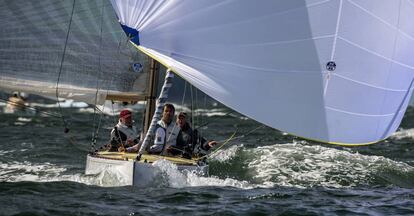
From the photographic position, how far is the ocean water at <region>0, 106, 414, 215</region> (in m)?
13.3

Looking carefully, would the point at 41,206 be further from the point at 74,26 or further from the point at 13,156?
the point at 13,156

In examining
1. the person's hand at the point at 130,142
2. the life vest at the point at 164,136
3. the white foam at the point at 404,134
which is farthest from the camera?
the white foam at the point at 404,134

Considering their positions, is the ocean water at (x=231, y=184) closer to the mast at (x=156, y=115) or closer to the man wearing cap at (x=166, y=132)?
the mast at (x=156, y=115)

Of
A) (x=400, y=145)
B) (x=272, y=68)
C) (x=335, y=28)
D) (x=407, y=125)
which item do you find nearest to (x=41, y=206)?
(x=272, y=68)

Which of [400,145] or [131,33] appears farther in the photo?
[400,145]

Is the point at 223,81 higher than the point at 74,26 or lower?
lower

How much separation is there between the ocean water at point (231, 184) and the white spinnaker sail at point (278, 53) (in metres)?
1.24

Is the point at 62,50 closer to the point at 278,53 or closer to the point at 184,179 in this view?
the point at 184,179

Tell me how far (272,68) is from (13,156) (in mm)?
8954

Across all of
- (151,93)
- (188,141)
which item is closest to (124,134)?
(151,93)

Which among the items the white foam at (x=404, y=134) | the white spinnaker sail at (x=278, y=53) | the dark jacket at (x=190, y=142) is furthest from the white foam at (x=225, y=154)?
the white foam at (x=404, y=134)

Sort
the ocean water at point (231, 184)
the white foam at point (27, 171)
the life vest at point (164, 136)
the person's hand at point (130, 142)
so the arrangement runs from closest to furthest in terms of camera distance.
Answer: the ocean water at point (231, 184)
the life vest at point (164, 136)
the white foam at point (27, 171)
the person's hand at point (130, 142)

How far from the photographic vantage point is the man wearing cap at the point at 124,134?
16.6 metres

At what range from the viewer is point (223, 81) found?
1393 cm
